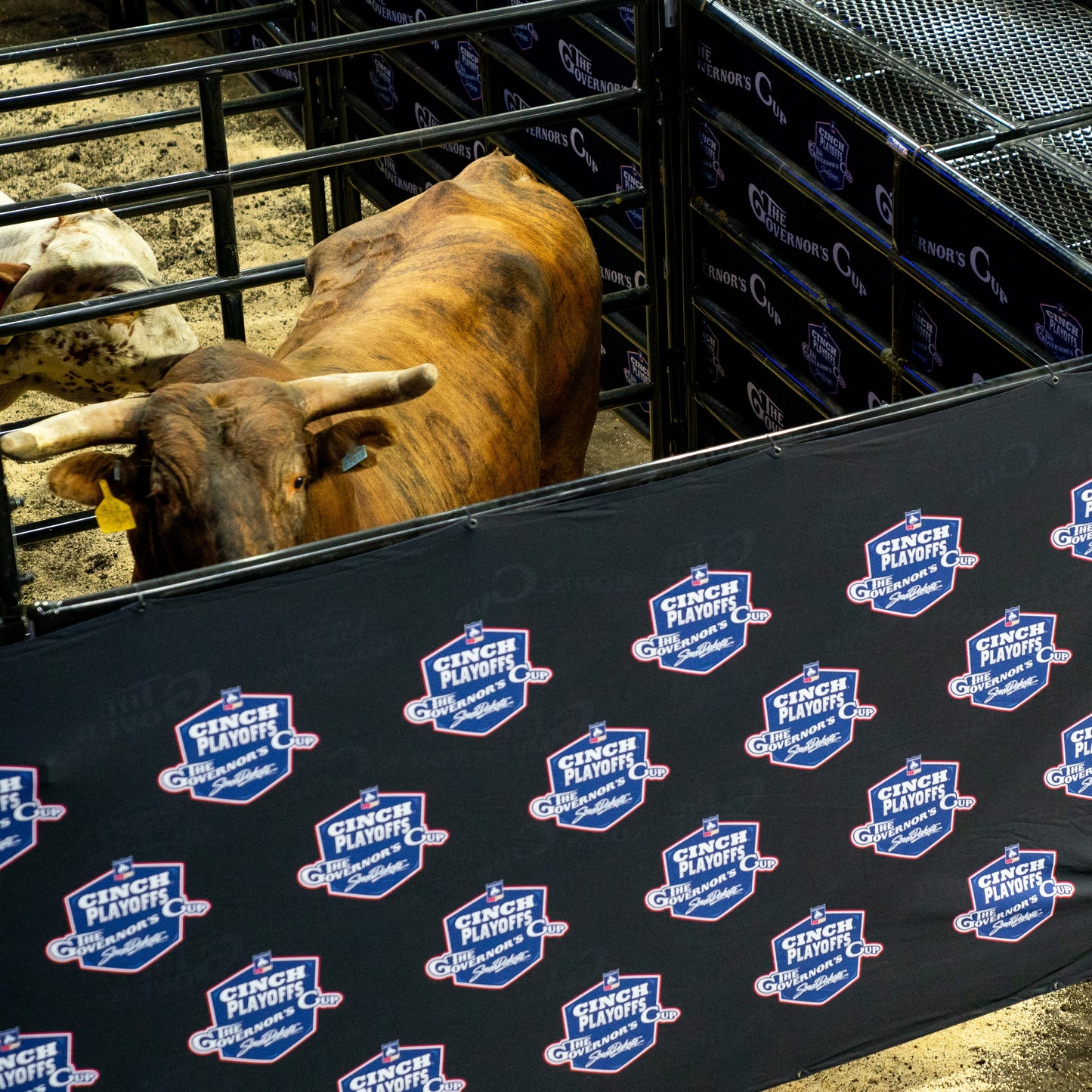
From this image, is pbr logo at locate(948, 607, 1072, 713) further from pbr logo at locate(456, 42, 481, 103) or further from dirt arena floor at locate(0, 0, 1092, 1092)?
pbr logo at locate(456, 42, 481, 103)

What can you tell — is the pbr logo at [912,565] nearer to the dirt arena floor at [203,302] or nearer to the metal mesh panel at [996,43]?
the dirt arena floor at [203,302]

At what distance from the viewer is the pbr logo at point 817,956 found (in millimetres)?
3846

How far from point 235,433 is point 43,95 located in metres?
1.64

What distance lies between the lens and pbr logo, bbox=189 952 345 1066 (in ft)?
10.7

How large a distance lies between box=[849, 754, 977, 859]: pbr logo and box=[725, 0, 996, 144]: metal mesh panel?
2.21 m

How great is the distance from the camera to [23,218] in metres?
4.64

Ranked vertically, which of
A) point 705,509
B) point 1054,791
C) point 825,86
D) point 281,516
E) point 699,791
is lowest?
point 1054,791

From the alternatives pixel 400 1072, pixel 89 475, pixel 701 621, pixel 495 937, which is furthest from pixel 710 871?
pixel 89 475

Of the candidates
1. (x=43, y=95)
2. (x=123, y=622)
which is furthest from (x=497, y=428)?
(x=123, y=622)

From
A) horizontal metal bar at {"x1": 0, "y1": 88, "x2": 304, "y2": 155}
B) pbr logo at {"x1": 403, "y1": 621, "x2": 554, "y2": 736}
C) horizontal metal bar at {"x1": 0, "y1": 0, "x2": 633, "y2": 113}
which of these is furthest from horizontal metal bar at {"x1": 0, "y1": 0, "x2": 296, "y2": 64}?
pbr logo at {"x1": 403, "y1": 621, "x2": 554, "y2": 736}

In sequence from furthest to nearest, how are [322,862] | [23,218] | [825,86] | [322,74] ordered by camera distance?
[322,74], [825,86], [23,218], [322,862]

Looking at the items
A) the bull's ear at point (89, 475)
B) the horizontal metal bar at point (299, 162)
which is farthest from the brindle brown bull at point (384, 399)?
the horizontal metal bar at point (299, 162)

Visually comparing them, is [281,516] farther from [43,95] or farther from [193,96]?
[193,96]

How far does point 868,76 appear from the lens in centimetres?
551
